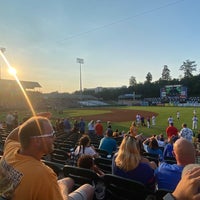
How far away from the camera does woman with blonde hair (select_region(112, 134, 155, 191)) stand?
4520mm

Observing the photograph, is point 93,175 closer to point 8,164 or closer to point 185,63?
point 8,164

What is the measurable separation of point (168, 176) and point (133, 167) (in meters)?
0.58

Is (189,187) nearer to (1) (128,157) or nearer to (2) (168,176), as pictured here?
(2) (168,176)

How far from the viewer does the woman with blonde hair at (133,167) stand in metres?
4.52

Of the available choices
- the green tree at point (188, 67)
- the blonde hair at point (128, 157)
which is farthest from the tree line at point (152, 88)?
the blonde hair at point (128, 157)

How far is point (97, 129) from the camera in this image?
19984 mm

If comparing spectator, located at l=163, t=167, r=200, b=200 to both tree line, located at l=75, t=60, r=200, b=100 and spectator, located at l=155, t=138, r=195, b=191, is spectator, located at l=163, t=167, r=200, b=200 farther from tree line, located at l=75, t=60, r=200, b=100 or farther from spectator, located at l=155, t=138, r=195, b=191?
tree line, located at l=75, t=60, r=200, b=100

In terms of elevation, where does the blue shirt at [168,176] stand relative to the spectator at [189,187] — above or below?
below

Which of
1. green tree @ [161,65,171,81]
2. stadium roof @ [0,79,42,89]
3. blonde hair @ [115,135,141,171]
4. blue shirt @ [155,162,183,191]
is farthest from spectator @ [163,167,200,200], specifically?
green tree @ [161,65,171,81]

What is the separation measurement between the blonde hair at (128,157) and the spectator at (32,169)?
1995mm

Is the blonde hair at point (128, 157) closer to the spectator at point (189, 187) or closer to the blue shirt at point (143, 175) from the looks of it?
the blue shirt at point (143, 175)

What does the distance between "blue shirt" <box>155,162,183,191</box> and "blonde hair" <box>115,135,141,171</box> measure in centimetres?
41

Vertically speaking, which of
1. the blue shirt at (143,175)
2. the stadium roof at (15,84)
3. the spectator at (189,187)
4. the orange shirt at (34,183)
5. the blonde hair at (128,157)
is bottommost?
the blue shirt at (143,175)

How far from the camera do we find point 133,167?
4.54 meters
